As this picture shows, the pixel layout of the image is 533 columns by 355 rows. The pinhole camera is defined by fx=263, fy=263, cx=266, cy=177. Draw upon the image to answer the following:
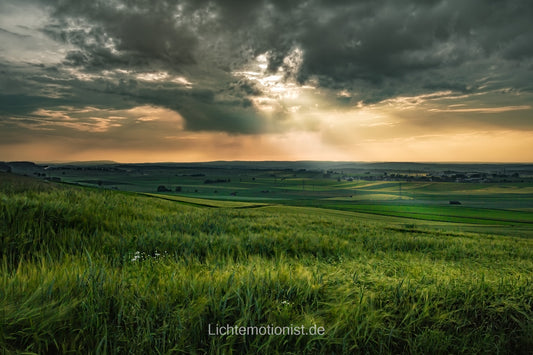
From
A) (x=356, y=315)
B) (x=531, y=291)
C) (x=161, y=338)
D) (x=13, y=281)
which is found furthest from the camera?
(x=531, y=291)

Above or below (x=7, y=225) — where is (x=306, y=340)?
below

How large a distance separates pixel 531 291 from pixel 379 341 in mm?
2351

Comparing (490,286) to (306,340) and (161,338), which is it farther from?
(161,338)

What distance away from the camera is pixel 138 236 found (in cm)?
470

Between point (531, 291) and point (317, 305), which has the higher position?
point (317, 305)

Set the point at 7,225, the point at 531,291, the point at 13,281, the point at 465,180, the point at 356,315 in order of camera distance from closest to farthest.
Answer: the point at 356,315, the point at 13,281, the point at 531,291, the point at 7,225, the point at 465,180

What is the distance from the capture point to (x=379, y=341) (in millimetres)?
1964

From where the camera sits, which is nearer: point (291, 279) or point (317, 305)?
point (317, 305)

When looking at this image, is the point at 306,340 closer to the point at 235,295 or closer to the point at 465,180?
the point at 235,295

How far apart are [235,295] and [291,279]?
65 cm

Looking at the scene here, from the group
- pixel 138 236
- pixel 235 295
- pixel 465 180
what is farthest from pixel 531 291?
pixel 465 180

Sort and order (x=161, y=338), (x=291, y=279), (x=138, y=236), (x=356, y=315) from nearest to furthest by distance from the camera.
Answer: (x=161, y=338) → (x=356, y=315) → (x=291, y=279) → (x=138, y=236)

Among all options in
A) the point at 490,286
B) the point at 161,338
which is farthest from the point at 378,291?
the point at 161,338

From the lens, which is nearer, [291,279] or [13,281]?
[13,281]
